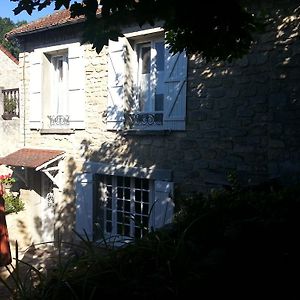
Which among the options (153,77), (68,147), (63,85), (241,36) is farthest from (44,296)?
(63,85)

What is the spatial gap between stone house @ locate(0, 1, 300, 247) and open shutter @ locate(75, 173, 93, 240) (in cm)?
2

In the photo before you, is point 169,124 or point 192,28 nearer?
point 192,28

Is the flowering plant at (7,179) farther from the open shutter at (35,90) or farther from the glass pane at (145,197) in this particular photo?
the glass pane at (145,197)

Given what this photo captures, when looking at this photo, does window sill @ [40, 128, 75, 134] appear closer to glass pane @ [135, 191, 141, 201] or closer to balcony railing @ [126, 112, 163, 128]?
balcony railing @ [126, 112, 163, 128]

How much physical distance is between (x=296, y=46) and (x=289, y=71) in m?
0.35

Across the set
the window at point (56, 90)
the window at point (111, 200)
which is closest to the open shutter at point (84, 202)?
the window at point (111, 200)

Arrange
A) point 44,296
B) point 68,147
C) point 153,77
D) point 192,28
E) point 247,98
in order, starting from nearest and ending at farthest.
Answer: point 44,296 < point 192,28 < point 247,98 < point 153,77 < point 68,147

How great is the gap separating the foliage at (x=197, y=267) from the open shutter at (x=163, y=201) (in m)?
4.53

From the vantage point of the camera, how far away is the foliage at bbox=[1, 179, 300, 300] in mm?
1651

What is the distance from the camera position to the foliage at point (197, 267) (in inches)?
65.0

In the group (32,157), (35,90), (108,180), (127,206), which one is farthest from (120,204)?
(35,90)

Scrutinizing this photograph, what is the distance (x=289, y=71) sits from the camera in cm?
549

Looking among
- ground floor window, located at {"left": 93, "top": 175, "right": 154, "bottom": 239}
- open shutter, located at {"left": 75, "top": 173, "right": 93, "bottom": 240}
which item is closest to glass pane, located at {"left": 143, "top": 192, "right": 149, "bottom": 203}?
ground floor window, located at {"left": 93, "top": 175, "right": 154, "bottom": 239}

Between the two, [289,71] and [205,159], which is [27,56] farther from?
[289,71]
